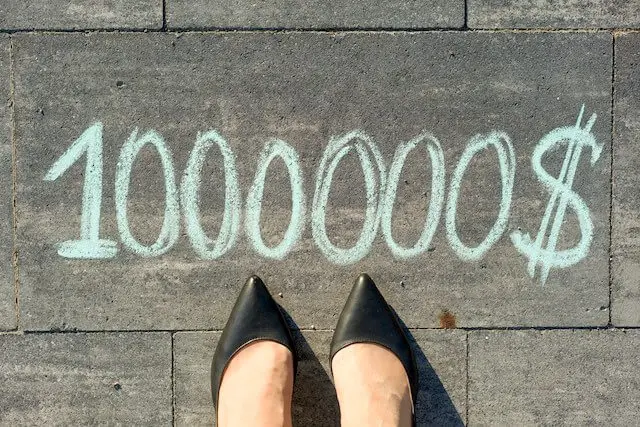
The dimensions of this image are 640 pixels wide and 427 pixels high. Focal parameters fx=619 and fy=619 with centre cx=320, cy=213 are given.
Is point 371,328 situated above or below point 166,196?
below

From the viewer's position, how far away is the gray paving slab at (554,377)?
299cm

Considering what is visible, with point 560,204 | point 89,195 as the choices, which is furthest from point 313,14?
point 560,204

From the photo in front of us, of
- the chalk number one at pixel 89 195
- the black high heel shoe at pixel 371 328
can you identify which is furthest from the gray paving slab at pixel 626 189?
the chalk number one at pixel 89 195

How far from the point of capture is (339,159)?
2.94 meters

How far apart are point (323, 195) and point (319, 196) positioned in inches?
0.8

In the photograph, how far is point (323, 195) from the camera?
9.68 ft

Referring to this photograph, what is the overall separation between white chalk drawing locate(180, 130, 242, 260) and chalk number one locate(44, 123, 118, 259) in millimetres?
393

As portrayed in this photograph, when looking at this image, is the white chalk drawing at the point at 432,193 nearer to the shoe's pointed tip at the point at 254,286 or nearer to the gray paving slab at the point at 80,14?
the shoe's pointed tip at the point at 254,286

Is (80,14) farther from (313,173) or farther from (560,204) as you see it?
(560,204)

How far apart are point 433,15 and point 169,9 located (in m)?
1.24

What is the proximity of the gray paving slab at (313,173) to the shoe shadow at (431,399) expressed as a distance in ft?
0.54

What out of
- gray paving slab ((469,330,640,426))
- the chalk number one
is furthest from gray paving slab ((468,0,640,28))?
the chalk number one

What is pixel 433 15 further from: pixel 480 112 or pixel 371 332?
pixel 371 332

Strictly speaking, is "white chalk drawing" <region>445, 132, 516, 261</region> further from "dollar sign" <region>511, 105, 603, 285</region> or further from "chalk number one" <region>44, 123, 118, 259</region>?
"chalk number one" <region>44, 123, 118, 259</region>
